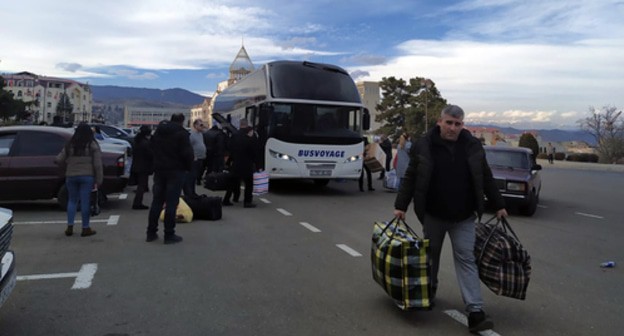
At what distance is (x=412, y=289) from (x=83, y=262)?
424 centimetres

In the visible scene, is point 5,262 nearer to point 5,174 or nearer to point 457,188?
point 457,188

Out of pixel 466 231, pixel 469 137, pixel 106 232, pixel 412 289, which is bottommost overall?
pixel 106 232

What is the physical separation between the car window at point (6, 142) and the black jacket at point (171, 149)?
4198mm

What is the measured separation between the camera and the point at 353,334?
437 cm

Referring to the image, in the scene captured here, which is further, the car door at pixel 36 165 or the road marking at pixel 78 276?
the car door at pixel 36 165

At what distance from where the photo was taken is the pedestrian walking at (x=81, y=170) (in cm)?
788

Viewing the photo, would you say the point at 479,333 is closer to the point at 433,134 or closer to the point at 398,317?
the point at 398,317

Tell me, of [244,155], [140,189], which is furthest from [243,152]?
[140,189]

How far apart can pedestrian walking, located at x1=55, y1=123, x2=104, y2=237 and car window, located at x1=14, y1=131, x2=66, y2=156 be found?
257cm

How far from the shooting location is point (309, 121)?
14.4m

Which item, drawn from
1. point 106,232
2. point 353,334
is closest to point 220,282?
point 353,334

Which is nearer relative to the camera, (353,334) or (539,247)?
(353,334)

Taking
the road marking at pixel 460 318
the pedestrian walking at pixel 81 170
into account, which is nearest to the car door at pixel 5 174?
the pedestrian walking at pixel 81 170

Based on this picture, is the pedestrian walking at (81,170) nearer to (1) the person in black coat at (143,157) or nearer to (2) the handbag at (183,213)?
(2) the handbag at (183,213)
